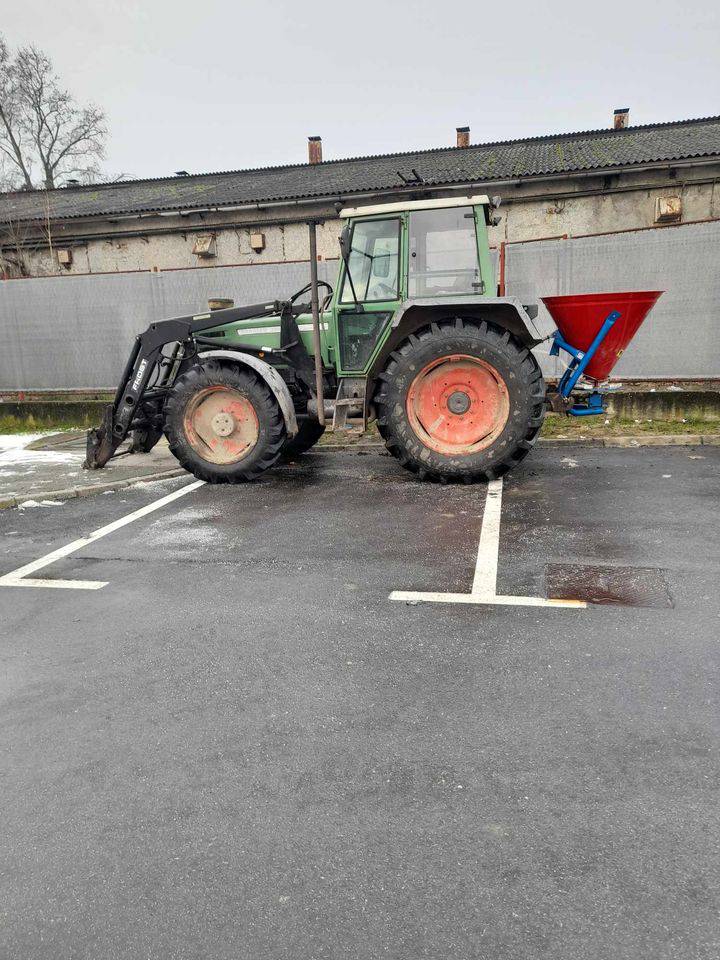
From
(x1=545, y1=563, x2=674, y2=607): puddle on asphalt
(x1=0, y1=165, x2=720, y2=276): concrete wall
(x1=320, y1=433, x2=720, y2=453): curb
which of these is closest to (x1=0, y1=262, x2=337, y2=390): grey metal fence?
(x1=320, y1=433, x2=720, y2=453): curb

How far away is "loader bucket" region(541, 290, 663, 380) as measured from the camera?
670 centimetres

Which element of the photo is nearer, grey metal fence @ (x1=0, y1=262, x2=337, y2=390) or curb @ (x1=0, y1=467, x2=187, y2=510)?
curb @ (x1=0, y1=467, x2=187, y2=510)

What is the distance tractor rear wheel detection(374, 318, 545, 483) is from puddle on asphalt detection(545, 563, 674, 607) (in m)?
2.30

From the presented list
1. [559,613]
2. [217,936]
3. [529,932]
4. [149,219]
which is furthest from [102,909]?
[149,219]

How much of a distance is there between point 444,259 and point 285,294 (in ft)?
17.6

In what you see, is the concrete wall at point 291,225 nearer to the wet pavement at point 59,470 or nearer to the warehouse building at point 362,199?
the warehouse building at point 362,199

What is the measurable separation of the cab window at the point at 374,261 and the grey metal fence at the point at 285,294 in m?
4.07

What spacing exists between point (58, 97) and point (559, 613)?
40.7m

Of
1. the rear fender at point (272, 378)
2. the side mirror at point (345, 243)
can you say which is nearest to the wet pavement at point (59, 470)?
the rear fender at point (272, 378)

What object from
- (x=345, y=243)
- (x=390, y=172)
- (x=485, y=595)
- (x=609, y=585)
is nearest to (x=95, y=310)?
(x=345, y=243)

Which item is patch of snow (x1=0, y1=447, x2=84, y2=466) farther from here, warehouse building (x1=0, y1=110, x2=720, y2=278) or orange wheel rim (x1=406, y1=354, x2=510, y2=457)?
warehouse building (x1=0, y1=110, x2=720, y2=278)

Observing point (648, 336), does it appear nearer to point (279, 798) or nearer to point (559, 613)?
point (559, 613)

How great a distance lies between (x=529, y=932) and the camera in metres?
1.80

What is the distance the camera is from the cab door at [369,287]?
6.87 metres
